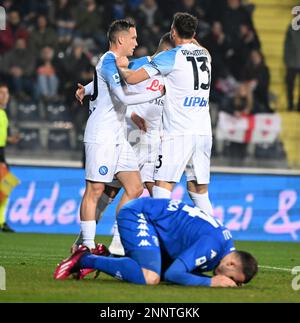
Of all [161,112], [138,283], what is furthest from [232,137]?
[138,283]

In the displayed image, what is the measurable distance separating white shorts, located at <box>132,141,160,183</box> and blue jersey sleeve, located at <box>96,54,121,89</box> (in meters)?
1.73

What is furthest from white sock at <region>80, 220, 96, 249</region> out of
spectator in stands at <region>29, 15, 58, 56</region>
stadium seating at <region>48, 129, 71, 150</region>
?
spectator in stands at <region>29, 15, 58, 56</region>

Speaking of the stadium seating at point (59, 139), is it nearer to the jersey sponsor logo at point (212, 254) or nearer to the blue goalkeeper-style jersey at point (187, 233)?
the blue goalkeeper-style jersey at point (187, 233)

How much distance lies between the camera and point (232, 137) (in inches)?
698

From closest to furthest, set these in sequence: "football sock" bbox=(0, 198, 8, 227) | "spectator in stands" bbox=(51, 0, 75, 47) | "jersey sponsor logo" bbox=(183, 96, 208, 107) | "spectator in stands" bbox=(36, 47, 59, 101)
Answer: "jersey sponsor logo" bbox=(183, 96, 208, 107) < "football sock" bbox=(0, 198, 8, 227) < "spectator in stands" bbox=(36, 47, 59, 101) < "spectator in stands" bbox=(51, 0, 75, 47)

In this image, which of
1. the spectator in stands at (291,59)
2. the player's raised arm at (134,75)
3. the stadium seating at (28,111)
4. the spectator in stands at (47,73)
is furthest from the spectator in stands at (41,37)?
the player's raised arm at (134,75)

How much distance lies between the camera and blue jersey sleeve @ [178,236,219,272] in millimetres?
7586

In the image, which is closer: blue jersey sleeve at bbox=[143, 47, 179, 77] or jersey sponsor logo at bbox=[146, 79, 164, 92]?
blue jersey sleeve at bbox=[143, 47, 179, 77]

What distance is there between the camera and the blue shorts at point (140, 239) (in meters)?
7.76

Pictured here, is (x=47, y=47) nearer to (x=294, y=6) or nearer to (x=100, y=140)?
(x=294, y=6)

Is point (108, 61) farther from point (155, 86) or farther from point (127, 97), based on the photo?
point (155, 86)

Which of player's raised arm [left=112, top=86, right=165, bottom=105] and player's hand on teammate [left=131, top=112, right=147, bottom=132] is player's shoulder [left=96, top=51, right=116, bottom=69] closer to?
player's raised arm [left=112, top=86, right=165, bottom=105]

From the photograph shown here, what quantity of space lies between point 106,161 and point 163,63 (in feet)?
3.70

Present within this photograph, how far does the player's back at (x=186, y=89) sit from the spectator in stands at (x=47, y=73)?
27.3ft
